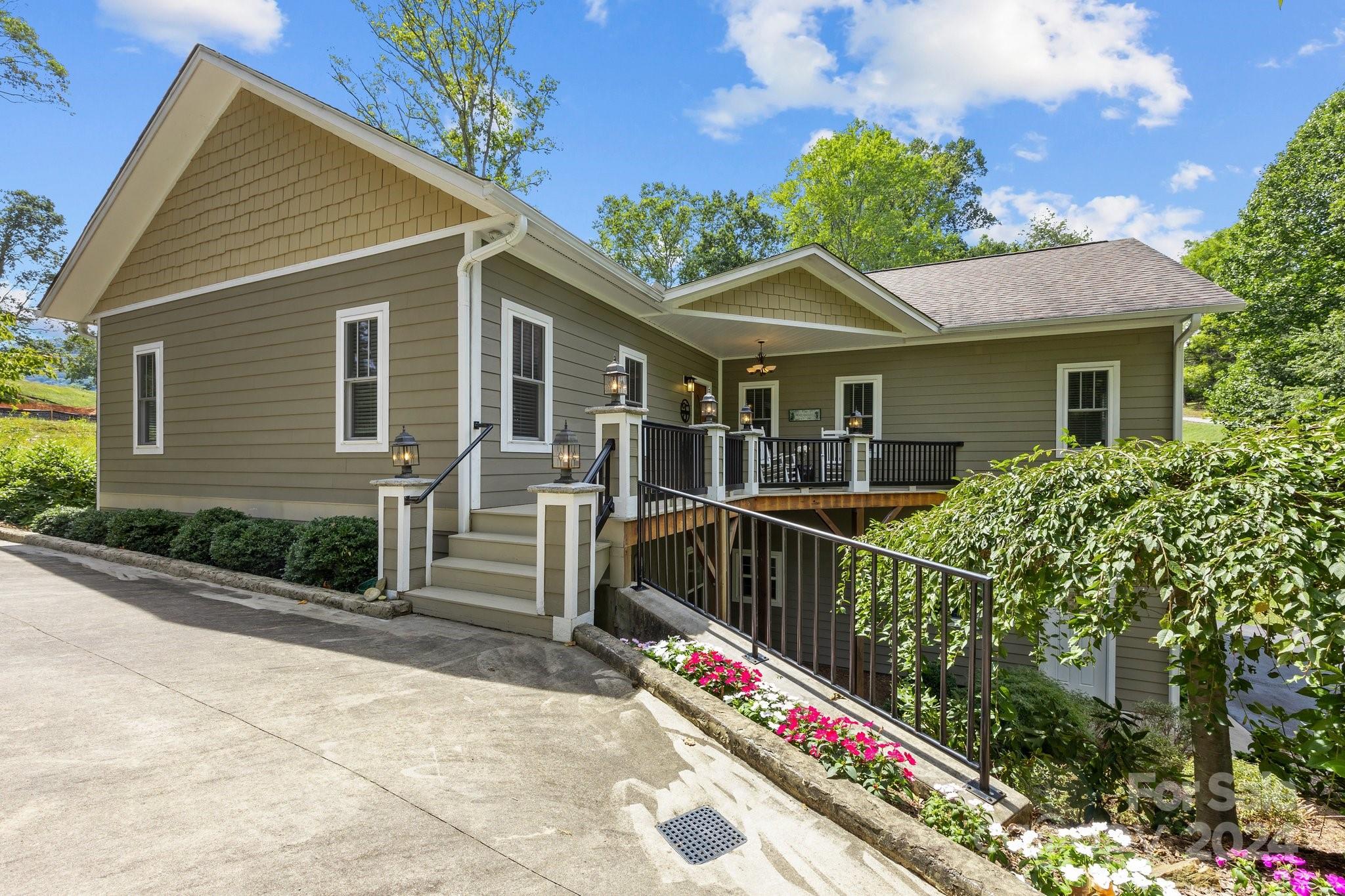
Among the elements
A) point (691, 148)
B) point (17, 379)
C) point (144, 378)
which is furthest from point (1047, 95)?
point (17, 379)

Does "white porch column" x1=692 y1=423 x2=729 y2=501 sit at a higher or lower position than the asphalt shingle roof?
lower

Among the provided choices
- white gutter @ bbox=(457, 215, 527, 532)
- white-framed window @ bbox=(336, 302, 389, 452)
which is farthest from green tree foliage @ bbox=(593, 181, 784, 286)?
white gutter @ bbox=(457, 215, 527, 532)

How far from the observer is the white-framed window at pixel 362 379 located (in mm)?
6160

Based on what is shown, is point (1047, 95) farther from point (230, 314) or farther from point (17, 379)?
point (17, 379)

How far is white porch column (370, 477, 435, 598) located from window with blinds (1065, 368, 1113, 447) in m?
9.29

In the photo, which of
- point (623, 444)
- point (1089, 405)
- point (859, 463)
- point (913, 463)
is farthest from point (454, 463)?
point (1089, 405)

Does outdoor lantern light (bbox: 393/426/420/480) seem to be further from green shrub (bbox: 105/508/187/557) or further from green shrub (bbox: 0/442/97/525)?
green shrub (bbox: 0/442/97/525)

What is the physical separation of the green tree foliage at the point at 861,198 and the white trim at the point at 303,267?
18.4 meters

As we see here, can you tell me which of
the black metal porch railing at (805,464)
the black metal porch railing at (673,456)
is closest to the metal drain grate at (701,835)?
the black metal porch railing at (673,456)

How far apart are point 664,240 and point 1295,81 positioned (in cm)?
2077

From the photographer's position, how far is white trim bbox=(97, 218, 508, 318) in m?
5.76

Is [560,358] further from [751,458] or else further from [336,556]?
[336,556]

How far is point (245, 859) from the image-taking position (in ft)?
5.99

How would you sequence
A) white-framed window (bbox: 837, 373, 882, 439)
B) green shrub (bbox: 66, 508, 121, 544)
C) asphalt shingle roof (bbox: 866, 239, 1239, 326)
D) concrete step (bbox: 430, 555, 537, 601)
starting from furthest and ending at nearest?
white-framed window (bbox: 837, 373, 882, 439), asphalt shingle roof (bbox: 866, 239, 1239, 326), green shrub (bbox: 66, 508, 121, 544), concrete step (bbox: 430, 555, 537, 601)
